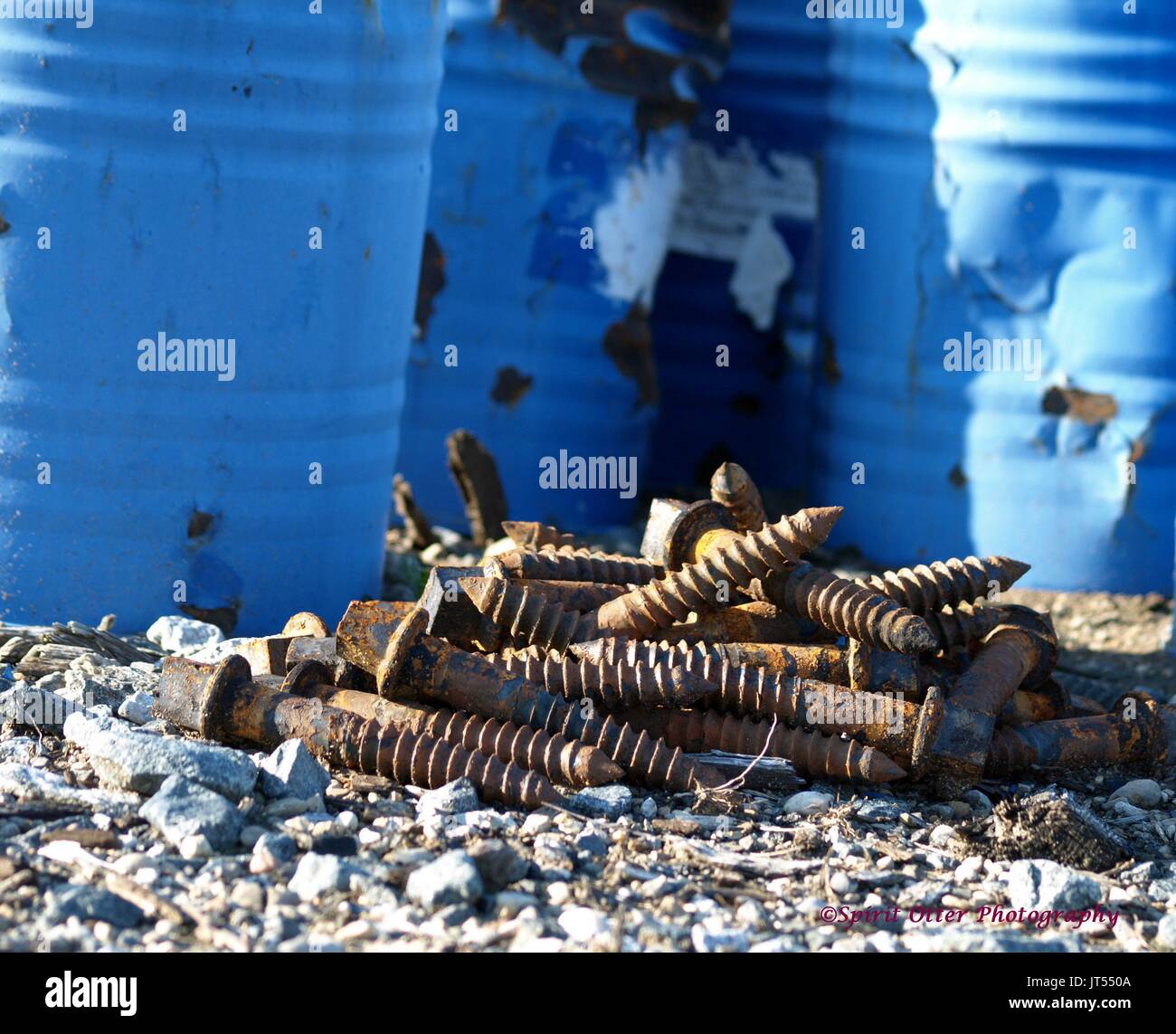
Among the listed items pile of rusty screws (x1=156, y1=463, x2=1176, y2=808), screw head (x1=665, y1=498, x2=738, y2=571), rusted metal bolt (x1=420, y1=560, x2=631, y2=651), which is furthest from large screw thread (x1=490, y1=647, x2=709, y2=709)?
screw head (x1=665, y1=498, x2=738, y2=571)

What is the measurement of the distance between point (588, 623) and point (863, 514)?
74.1 inches

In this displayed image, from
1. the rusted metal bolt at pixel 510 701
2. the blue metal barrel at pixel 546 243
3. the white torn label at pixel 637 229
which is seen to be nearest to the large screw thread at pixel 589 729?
the rusted metal bolt at pixel 510 701

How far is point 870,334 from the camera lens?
4395 millimetres

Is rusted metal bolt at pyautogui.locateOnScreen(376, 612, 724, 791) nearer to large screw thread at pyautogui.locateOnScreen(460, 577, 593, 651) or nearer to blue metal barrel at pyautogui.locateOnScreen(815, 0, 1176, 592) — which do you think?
large screw thread at pyautogui.locateOnScreen(460, 577, 593, 651)

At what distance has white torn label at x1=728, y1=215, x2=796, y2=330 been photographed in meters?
4.86

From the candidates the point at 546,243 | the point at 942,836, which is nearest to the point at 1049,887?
the point at 942,836

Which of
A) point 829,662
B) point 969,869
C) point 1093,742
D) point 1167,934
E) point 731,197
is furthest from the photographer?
point 731,197

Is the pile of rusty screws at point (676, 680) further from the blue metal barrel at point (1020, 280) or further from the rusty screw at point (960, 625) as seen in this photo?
the blue metal barrel at point (1020, 280)

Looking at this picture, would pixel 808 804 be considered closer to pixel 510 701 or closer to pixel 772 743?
pixel 772 743

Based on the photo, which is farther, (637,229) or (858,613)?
(637,229)

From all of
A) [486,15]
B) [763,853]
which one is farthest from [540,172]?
[763,853]

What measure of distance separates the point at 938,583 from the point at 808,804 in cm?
52

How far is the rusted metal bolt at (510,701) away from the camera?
2.49 metres

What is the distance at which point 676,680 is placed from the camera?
2527mm
